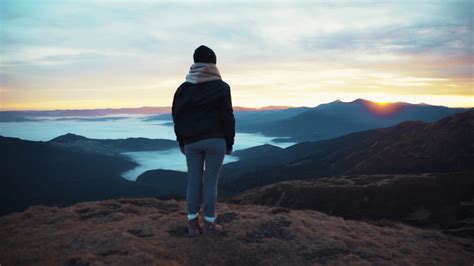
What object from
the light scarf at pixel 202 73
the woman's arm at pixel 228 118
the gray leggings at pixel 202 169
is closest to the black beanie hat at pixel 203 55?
the light scarf at pixel 202 73

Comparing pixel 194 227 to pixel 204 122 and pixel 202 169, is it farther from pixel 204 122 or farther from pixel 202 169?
pixel 204 122

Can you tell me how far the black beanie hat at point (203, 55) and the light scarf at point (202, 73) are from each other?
5.2 inches

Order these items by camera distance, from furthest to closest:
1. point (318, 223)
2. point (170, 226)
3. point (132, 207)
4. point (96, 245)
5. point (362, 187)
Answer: point (362, 187), point (132, 207), point (318, 223), point (170, 226), point (96, 245)

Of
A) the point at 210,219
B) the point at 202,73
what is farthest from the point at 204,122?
the point at 210,219

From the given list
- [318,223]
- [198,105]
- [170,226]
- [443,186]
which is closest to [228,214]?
[170,226]

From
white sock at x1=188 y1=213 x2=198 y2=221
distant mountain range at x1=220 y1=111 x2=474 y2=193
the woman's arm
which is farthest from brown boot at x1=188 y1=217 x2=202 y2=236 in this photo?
distant mountain range at x1=220 y1=111 x2=474 y2=193

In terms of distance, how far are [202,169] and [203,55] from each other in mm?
3110

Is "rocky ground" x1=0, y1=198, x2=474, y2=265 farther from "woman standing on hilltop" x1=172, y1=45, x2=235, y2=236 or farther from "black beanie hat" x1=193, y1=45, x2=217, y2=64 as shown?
"black beanie hat" x1=193, y1=45, x2=217, y2=64

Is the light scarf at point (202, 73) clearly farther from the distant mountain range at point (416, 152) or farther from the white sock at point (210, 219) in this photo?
the distant mountain range at point (416, 152)

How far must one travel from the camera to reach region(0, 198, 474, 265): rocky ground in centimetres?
928

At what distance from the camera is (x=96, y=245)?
1027 cm

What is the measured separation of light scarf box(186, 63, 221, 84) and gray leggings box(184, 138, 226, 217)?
5.44 ft

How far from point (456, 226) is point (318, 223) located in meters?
38.0

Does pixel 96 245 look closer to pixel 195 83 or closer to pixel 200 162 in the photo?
pixel 200 162
